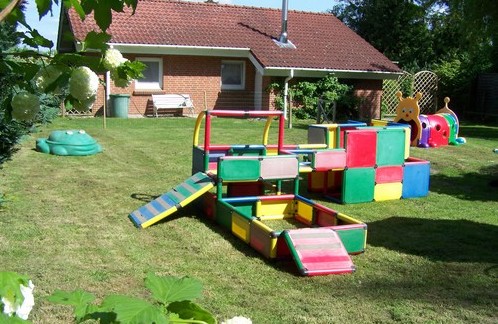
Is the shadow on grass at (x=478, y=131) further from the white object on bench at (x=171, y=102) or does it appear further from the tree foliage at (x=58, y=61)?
the tree foliage at (x=58, y=61)

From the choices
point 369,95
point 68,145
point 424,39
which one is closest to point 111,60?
point 68,145

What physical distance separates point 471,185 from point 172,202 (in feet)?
19.4

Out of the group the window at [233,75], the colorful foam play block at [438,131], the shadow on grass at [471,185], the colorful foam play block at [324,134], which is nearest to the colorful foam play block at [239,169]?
the colorful foam play block at [324,134]

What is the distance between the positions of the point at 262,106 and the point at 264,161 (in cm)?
1560

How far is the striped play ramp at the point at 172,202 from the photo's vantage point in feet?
23.6

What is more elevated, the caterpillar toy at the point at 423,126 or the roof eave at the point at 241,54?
the roof eave at the point at 241,54

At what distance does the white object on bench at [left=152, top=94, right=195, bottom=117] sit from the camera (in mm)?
21344

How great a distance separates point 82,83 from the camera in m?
1.64

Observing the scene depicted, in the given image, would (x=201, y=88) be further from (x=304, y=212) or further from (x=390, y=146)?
(x=304, y=212)

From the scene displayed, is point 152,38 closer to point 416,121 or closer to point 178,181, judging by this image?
point 416,121

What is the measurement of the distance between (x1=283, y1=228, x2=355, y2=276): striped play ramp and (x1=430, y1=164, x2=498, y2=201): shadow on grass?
4406 millimetres

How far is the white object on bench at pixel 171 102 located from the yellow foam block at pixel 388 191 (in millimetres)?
13228

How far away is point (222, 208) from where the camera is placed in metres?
7.37

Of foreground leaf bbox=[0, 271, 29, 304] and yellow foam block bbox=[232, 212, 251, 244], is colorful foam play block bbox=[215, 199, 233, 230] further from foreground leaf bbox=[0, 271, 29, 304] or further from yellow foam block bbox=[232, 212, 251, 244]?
foreground leaf bbox=[0, 271, 29, 304]
